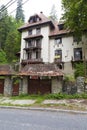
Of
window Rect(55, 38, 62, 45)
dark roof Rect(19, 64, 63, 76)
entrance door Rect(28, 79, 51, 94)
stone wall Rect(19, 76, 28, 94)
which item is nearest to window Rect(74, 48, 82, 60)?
window Rect(55, 38, 62, 45)

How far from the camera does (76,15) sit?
26828 mm

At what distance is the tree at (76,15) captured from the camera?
25.4 metres

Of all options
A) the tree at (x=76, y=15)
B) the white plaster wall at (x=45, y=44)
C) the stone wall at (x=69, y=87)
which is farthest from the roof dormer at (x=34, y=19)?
the stone wall at (x=69, y=87)

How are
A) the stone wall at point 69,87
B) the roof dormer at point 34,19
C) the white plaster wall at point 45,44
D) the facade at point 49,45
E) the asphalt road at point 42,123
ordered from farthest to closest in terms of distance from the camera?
the roof dormer at point 34,19 < the white plaster wall at point 45,44 < the facade at point 49,45 < the stone wall at point 69,87 < the asphalt road at point 42,123

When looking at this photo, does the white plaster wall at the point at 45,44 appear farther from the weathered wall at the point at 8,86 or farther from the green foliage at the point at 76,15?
the weathered wall at the point at 8,86

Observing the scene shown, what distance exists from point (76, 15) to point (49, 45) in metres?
9.07

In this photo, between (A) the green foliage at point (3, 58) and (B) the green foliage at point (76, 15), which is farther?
(A) the green foliage at point (3, 58)

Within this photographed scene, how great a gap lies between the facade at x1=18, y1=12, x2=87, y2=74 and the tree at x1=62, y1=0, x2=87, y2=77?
3094mm

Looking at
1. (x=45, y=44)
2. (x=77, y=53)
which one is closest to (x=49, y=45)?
(x=45, y=44)

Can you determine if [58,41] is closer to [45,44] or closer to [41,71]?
[45,44]

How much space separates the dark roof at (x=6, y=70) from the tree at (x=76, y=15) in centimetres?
1220

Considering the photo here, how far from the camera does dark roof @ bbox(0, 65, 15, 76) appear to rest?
20.4 m

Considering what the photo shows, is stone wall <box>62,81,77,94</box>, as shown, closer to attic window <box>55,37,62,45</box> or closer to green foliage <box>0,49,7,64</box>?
attic window <box>55,37,62,45</box>

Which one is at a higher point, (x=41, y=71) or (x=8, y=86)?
(x=41, y=71)
